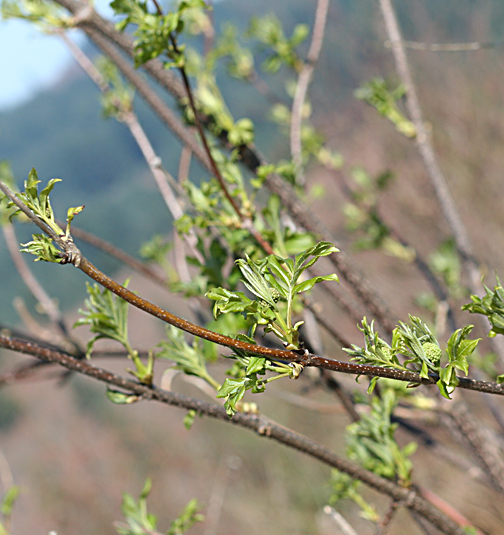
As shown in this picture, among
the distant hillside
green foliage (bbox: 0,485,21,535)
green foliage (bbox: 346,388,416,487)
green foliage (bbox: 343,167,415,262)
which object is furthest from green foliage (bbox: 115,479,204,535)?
the distant hillside

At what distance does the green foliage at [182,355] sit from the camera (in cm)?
54

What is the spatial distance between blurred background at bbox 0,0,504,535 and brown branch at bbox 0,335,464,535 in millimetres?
363

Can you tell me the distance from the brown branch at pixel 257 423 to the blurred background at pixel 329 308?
1.19ft

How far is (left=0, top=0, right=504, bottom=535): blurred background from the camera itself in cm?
322

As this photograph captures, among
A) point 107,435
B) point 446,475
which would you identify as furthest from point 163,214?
point 446,475

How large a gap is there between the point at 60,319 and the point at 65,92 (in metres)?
14.1

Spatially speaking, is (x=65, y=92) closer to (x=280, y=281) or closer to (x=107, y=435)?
(x=107, y=435)

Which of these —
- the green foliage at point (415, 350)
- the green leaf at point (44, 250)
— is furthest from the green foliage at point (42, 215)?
the green foliage at point (415, 350)

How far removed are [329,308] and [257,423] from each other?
4464 millimetres

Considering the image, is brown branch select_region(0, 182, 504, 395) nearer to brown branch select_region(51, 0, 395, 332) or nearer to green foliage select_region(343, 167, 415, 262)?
brown branch select_region(51, 0, 395, 332)

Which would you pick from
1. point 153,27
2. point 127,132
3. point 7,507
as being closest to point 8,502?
point 7,507

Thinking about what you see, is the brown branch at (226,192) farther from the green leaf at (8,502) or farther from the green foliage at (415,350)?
the green leaf at (8,502)

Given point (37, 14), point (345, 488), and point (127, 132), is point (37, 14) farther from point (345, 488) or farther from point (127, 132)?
point (127, 132)

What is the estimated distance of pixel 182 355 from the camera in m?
0.55
